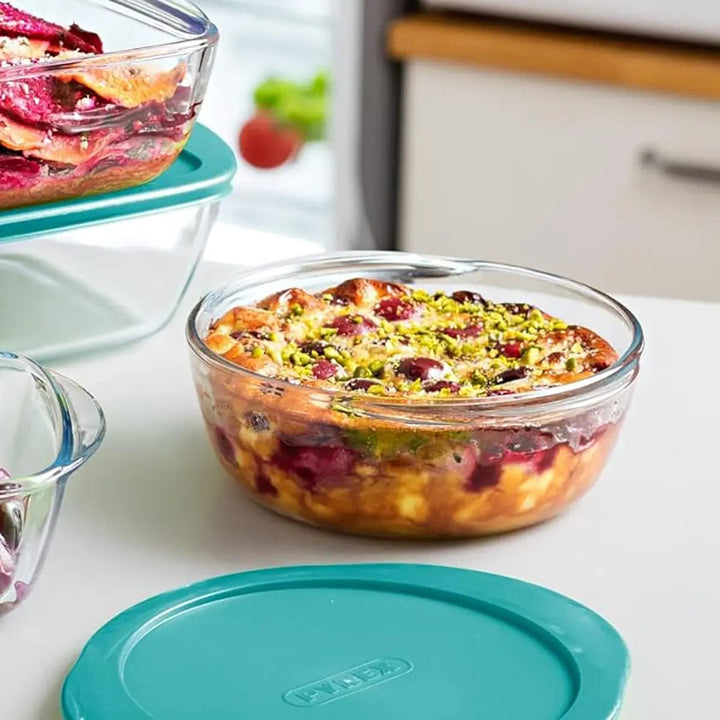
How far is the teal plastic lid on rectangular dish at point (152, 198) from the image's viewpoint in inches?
42.9

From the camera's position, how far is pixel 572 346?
99cm

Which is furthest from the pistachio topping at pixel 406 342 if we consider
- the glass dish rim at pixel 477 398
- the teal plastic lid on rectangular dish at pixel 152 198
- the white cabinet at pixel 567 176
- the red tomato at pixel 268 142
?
the red tomato at pixel 268 142

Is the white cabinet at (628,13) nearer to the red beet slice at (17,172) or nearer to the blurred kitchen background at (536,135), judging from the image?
the blurred kitchen background at (536,135)

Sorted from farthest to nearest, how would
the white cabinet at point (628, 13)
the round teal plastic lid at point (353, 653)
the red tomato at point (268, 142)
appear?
the red tomato at point (268, 142) < the white cabinet at point (628, 13) < the round teal plastic lid at point (353, 653)

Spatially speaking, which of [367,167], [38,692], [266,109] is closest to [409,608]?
[38,692]

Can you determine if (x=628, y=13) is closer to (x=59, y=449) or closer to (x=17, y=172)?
(x=17, y=172)

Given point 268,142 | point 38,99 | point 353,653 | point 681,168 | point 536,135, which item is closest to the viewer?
point 353,653

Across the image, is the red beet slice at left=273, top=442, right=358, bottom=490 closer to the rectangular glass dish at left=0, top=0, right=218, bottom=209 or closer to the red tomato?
the rectangular glass dish at left=0, top=0, right=218, bottom=209

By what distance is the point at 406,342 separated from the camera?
0.99 meters

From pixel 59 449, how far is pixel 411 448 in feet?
0.63

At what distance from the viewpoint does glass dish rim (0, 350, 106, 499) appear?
2.59 ft

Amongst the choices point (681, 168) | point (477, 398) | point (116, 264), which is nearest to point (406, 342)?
point (477, 398)

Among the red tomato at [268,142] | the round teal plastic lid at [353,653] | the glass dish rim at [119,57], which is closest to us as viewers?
the round teal plastic lid at [353,653]

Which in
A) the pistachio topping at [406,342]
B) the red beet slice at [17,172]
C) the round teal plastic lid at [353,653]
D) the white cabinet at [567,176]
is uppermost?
the red beet slice at [17,172]
